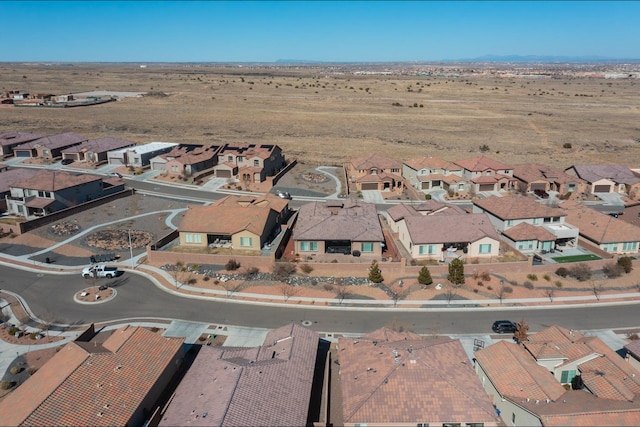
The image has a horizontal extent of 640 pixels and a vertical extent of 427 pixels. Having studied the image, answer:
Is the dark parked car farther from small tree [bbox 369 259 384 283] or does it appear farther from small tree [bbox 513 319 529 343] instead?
small tree [bbox 369 259 384 283]

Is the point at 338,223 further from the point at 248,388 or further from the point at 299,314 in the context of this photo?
the point at 248,388

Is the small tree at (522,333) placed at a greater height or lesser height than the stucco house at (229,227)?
lesser

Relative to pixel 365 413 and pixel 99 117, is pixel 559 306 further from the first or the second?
pixel 99 117

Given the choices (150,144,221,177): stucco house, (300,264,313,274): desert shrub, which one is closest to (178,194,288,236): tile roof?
(300,264,313,274): desert shrub

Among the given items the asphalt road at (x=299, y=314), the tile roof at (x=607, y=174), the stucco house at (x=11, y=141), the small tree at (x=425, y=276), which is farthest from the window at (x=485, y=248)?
the stucco house at (x=11, y=141)

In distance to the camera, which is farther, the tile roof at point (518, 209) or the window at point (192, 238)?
the tile roof at point (518, 209)

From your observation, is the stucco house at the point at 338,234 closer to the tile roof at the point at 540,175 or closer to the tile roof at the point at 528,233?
the tile roof at the point at 528,233

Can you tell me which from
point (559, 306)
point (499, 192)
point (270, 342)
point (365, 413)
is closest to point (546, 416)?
point (365, 413)

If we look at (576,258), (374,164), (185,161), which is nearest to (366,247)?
(576,258)
